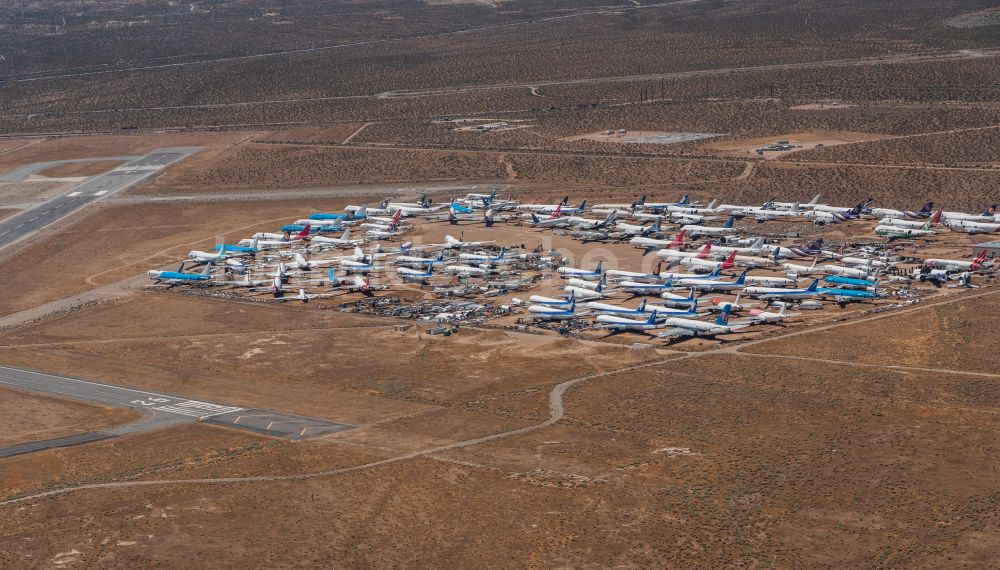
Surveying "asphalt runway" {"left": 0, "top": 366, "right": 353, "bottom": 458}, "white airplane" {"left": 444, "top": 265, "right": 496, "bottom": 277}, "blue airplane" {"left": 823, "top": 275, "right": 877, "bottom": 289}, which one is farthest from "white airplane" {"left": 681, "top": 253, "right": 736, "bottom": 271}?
"asphalt runway" {"left": 0, "top": 366, "right": 353, "bottom": 458}

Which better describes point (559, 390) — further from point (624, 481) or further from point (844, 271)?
point (844, 271)

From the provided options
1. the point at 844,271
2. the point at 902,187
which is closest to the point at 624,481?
the point at 844,271

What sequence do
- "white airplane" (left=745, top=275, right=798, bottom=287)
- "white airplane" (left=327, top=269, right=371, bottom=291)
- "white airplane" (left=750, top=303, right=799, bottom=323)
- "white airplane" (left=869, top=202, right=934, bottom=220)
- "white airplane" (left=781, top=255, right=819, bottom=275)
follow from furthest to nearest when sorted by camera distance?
1. "white airplane" (left=869, top=202, right=934, bottom=220)
2. "white airplane" (left=327, top=269, right=371, bottom=291)
3. "white airplane" (left=781, top=255, right=819, bottom=275)
4. "white airplane" (left=745, top=275, right=798, bottom=287)
5. "white airplane" (left=750, top=303, right=799, bottom=323)

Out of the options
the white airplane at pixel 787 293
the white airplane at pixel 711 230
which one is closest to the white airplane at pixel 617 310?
the white airplane at pixel 787 293

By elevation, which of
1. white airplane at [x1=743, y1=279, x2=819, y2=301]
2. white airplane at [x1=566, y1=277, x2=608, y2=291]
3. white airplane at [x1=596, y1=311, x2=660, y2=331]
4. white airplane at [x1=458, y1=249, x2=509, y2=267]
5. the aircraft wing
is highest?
white airplane at [x1=458, y1=249, x2=509, y2=267]

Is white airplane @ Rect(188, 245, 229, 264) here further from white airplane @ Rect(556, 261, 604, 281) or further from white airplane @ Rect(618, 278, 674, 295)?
white airplane @ Rect(618, 278, 674, 295)

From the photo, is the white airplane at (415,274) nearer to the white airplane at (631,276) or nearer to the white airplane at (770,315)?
the white airplane at (631,276)

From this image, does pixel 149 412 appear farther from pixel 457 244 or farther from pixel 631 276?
pixel 631 276
